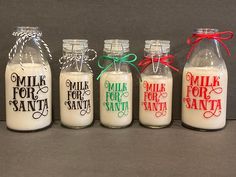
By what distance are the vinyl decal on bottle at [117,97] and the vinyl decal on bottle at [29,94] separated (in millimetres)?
148

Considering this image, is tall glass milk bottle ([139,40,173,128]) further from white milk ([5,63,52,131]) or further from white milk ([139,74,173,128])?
white milk ([5,63,52,131])

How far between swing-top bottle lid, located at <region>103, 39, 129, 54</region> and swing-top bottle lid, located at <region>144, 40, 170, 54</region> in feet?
0.17

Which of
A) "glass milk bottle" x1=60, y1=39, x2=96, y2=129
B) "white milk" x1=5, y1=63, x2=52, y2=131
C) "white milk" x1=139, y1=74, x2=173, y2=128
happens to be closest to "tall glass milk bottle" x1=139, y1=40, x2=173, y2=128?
"white milk" x1=139, y1=74, x2=173, y2=128

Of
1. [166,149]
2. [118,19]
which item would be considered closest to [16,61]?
[118,19]

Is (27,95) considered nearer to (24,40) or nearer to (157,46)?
(24,40)

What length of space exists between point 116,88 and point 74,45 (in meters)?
0.14

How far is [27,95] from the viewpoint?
792 millimetres

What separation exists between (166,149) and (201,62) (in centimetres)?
26

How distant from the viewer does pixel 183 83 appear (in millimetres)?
857

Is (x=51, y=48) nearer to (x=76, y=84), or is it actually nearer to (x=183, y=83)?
(x=76, y=84)

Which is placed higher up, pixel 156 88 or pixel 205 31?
pixel 205 31

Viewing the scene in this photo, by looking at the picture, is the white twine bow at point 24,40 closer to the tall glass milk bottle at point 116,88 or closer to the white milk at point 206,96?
the tall glass milk bottle at point 116,88

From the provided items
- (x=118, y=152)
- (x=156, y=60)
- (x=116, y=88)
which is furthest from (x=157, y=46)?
(x=118, y=152)

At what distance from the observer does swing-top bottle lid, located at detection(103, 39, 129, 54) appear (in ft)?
2.71
